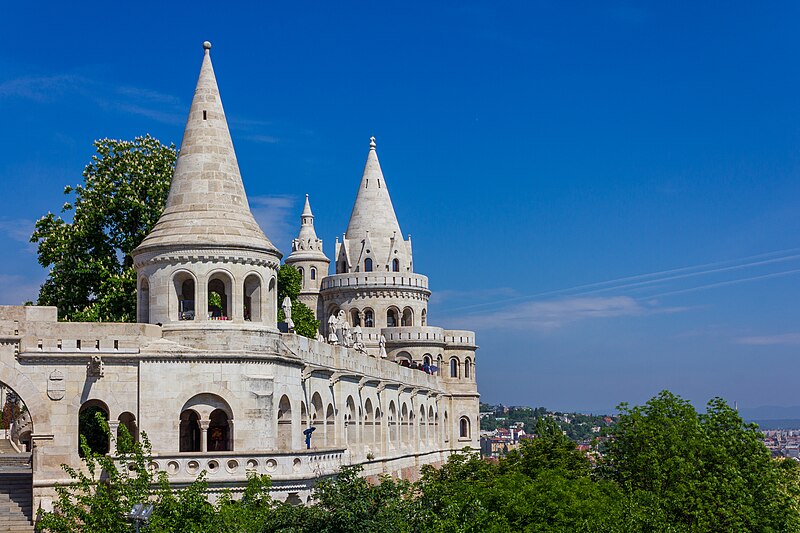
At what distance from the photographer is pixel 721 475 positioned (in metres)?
40.7

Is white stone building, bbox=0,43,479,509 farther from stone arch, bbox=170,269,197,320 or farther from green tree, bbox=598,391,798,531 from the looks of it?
green tree, bbox=598,391,798,531

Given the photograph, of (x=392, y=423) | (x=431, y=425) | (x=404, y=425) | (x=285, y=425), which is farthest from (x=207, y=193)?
(x=431, y=425)

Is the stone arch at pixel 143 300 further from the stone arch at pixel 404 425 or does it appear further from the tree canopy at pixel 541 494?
the stone arch at pixel 404 425

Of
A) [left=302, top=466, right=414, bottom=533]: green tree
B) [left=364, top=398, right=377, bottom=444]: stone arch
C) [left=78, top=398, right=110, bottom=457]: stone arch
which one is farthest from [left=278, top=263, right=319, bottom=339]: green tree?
[left=302, top=466, right=414, bottom=533]: green tree

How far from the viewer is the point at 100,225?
4978 centimetres

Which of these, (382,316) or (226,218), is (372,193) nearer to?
(382,316)

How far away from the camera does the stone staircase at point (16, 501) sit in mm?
32688

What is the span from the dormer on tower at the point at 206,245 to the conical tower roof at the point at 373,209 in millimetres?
39138

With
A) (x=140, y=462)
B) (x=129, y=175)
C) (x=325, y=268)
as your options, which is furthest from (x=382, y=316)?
(x=140, y=462)

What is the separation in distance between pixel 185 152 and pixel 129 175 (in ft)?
42.4

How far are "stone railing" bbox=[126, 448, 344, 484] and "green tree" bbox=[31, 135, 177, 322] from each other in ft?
52.3

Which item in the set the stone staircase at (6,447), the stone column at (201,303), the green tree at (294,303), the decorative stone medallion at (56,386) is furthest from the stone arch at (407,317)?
the decorative stone medallion at (56,386)

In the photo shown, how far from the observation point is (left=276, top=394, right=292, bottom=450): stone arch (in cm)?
3775

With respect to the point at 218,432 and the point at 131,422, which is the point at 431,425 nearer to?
the point at 218,432
